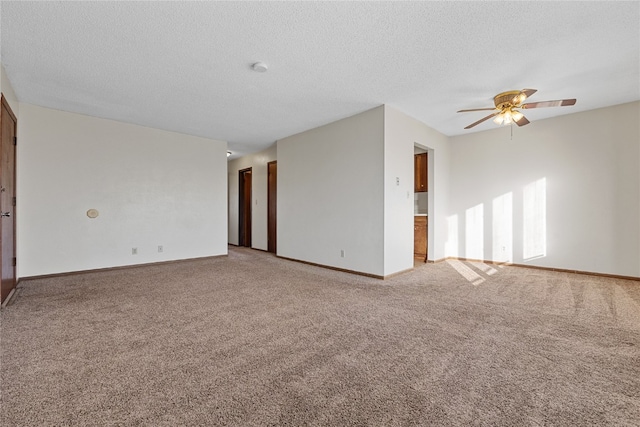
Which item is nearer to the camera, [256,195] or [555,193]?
[555,193]

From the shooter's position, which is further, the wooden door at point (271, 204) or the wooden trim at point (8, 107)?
the wooden door at point (271, 204)

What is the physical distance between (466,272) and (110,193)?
243 inches

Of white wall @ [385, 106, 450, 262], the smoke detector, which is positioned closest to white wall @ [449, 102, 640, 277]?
white wall @ [385, 106, 450, 262]

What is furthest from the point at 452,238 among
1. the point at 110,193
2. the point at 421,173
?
the point at 110,193

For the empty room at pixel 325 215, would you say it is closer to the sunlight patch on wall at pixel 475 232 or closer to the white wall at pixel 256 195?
the sunlight patch on wall at pixel 475 232

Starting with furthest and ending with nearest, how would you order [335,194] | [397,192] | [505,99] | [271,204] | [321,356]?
1. [271,204]
2. [335,194]
3. [397,192]
4. [505,99]
5. [321,356]

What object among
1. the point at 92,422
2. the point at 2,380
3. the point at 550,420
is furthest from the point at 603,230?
the point at 2,380

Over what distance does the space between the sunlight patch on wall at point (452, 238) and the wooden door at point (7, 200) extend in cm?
677

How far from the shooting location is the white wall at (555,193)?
417 centimetres

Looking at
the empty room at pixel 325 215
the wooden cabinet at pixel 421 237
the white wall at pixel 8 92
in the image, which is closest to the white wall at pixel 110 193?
the empty room at pixel 325 215

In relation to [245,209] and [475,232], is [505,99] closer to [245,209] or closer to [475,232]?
[475,232]

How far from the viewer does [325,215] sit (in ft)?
16.5

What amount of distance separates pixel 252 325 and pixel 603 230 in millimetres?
5374

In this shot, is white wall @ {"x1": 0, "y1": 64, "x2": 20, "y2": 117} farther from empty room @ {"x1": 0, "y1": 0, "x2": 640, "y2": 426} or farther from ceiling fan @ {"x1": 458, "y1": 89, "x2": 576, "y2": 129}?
ceiling fan @ {"x1": 458, "y1": 89, "x2": 576, "y2": 129}
